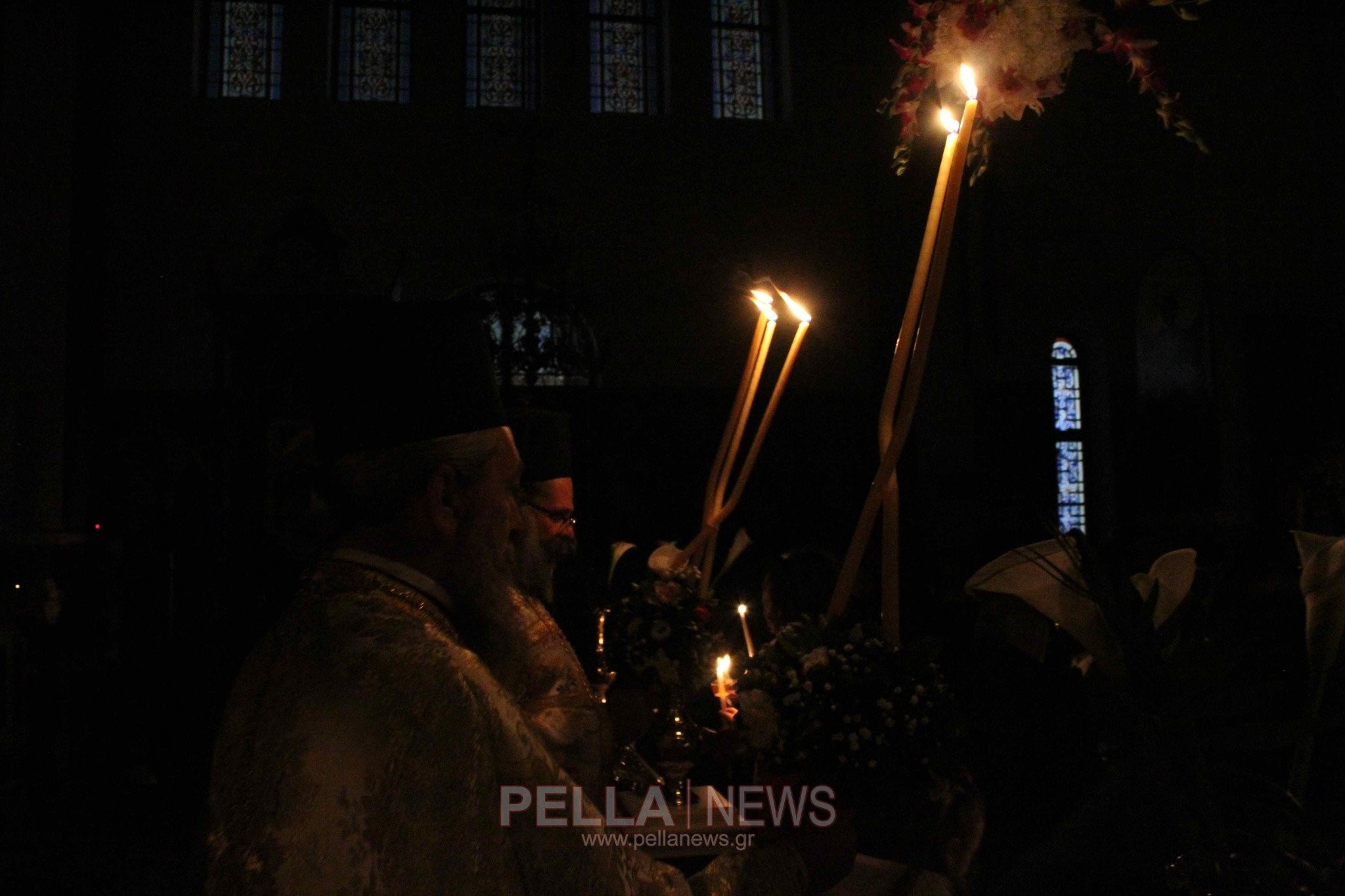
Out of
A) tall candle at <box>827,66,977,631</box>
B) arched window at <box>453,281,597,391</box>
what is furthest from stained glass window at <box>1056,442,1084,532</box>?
tall candle at <box>827,66,977,631</box>

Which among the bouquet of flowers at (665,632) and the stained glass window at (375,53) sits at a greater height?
the stained glass window at (375,53)

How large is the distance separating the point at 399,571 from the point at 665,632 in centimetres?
198

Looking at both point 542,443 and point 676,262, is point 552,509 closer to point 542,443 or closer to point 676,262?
point 542,443

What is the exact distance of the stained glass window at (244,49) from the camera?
1259 cm

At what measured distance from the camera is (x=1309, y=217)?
1347 cm

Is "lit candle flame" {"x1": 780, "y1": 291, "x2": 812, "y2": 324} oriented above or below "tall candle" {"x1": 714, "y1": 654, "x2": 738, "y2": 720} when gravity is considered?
above

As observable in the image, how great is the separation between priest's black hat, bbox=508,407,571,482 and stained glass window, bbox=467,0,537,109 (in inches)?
391

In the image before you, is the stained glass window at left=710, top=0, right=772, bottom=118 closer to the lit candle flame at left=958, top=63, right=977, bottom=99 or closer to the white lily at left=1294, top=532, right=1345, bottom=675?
the lit candle flame at left=958, top=63, right=977, bottom=99

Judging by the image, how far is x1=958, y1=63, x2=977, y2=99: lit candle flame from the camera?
191cm

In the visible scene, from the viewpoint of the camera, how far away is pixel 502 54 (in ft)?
43.1

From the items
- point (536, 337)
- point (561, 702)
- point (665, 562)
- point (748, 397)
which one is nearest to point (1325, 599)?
point (561, 702)

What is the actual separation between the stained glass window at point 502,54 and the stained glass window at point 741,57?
215cm

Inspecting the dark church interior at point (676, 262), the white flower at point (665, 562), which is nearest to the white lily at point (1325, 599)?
the white flower at point (665, 562)

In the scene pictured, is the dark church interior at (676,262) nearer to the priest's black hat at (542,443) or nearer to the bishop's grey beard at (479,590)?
the priest's black hat at (542,443)
